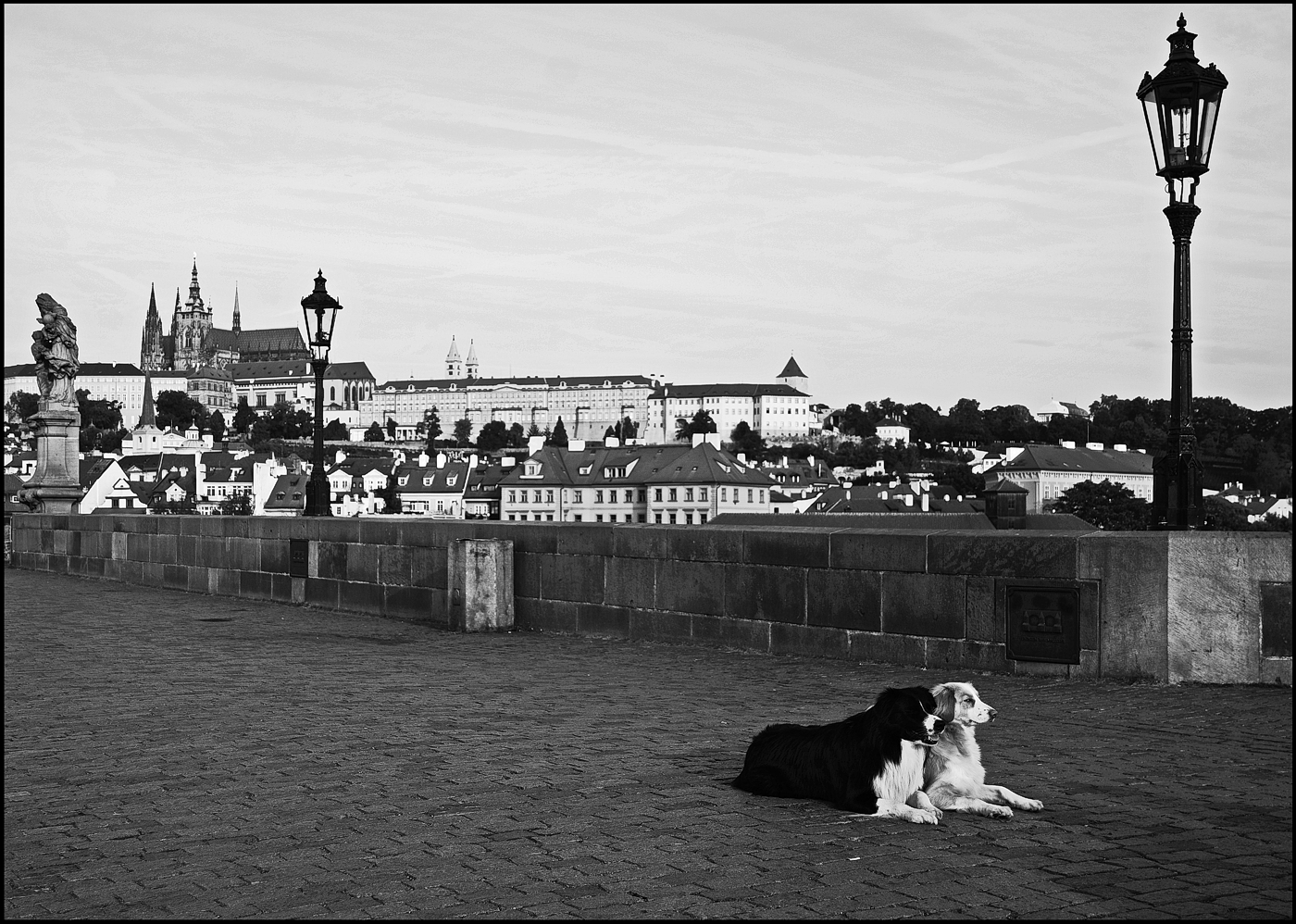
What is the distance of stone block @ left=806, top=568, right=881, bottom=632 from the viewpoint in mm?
9977

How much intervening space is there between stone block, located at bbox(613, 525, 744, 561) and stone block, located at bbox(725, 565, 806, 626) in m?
0.17

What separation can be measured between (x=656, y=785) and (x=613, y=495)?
112m

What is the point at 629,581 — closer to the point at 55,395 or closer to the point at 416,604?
the point at 416,604

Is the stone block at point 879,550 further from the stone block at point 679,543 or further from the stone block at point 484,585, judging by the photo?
the stone block at point 484,585

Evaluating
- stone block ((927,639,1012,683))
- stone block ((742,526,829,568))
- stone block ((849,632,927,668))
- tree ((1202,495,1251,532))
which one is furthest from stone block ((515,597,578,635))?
tree ((1202,495,1251,532))

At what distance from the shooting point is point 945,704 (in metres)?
5.63

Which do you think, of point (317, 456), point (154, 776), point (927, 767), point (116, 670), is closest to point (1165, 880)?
point (927, 767)

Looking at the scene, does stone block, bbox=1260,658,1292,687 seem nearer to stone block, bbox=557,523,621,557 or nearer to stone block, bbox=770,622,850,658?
stone block, bbox=770,622,850,658

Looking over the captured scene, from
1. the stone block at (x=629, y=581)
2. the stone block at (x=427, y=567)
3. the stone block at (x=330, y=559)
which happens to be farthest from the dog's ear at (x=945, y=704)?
the stone block at (x=330, y=559)

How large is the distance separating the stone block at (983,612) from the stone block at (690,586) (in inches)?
98.1

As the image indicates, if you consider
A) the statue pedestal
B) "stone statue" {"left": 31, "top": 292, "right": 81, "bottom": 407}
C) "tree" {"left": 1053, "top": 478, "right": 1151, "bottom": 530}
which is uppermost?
"stone statue" {"left": 31, "top": 292, "right": 81, "bottom": 407}

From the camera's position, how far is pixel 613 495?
118m

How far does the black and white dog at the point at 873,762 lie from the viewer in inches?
215

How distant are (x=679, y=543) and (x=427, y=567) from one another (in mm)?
4019
